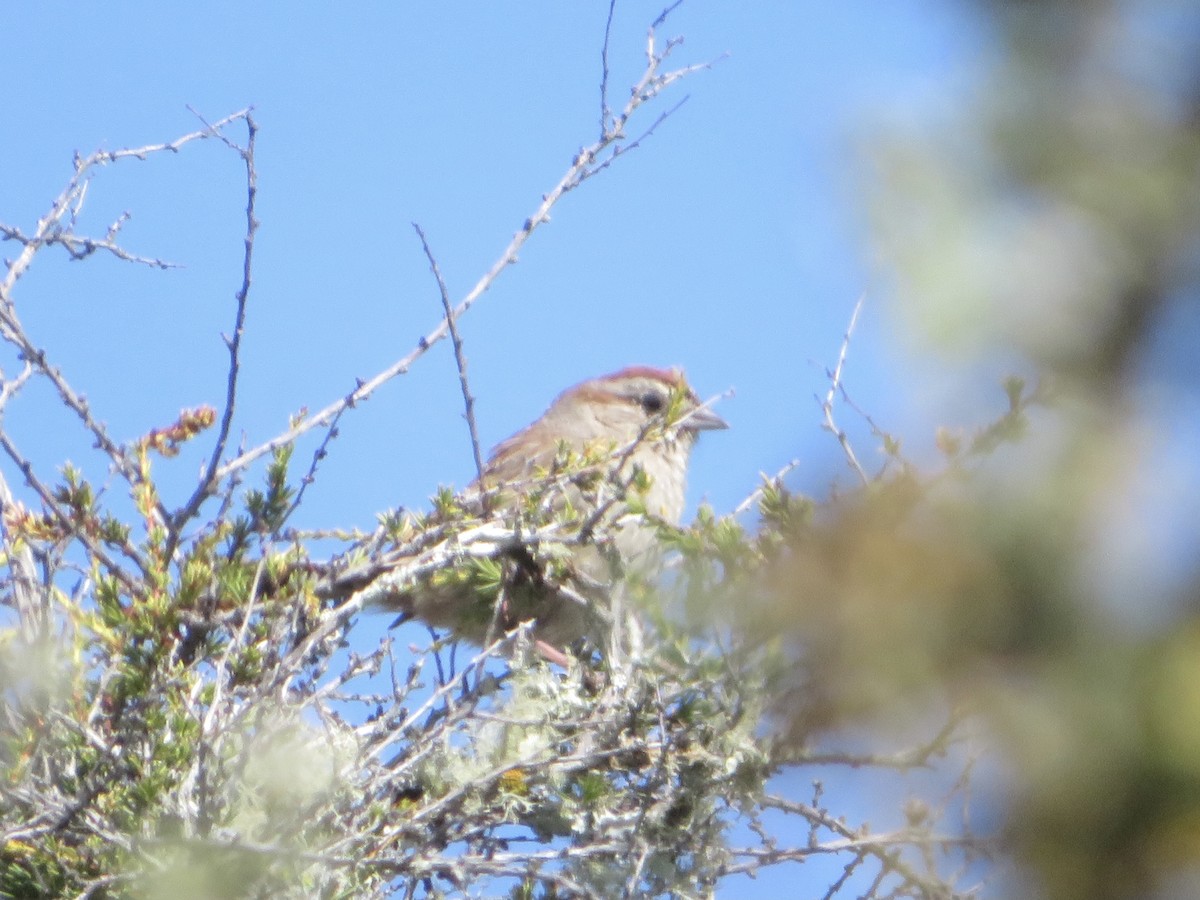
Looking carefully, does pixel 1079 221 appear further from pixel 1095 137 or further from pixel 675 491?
pixel 675 491

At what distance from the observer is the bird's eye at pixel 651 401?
770 cm

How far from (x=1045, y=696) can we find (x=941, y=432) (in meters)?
0.16

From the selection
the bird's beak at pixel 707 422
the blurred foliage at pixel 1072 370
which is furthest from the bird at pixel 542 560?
the blurred foliage at pixel 1072 370

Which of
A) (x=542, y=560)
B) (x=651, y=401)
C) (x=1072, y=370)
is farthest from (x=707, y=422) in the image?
(x=1072, y=370)

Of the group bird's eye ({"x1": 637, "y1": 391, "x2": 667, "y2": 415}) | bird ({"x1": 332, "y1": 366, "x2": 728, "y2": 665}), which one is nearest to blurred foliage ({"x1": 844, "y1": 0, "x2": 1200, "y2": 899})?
bird ({"x1": 332, "y1": 366, "x2": 728, "y2": 665})

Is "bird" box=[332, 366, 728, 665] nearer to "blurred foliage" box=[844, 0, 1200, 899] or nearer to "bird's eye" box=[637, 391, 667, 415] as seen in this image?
"bird's eye" box=[637, 391, 667, 415]

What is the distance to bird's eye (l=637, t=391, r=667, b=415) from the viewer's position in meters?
7.70

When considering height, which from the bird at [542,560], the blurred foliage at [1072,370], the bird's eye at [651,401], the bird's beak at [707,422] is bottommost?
the blurred foliage at [1072,370]

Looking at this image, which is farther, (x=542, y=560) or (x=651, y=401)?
(x=651, y=401)

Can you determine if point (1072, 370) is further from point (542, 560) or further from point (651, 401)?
point (651, 401)

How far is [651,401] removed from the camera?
775 centimetres

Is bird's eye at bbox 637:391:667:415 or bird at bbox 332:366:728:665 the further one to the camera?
bird's eye at bbox 637:391:667:415

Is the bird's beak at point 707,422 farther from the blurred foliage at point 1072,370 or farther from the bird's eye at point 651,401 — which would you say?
the blurred foliage at point 1072,370

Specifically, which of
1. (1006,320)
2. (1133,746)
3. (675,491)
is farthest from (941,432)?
(675,491)
